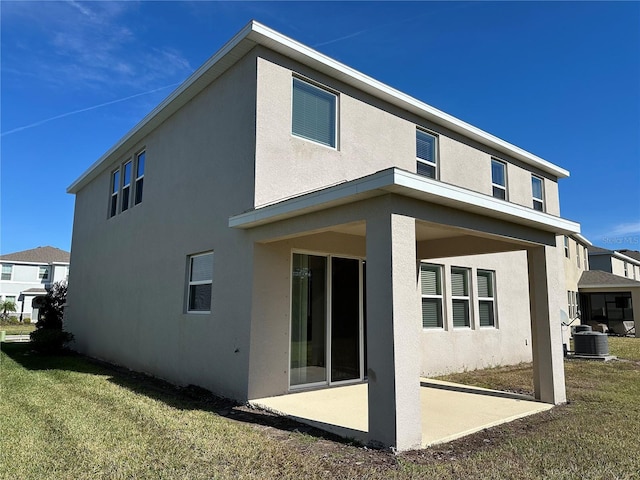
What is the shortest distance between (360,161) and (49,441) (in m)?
7.59

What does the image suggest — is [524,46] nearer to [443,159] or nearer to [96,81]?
[443,159]

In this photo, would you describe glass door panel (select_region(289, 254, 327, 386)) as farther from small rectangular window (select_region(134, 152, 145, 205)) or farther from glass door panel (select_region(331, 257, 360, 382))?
small rectangular window (select_region(134, 152, 145, 205))

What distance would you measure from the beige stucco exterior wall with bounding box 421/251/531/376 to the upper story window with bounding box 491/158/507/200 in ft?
6.59

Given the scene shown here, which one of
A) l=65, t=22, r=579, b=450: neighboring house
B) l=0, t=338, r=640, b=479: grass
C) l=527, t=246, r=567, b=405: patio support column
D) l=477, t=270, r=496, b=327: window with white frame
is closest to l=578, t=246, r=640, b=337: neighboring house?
l=65, t=22, r=579, b=450: neighboring house

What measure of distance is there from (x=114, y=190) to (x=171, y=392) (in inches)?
364

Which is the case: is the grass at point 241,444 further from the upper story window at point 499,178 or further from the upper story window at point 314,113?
the upper story window at point 499,178

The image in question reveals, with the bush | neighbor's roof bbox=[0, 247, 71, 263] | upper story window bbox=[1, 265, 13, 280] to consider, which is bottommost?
the bush

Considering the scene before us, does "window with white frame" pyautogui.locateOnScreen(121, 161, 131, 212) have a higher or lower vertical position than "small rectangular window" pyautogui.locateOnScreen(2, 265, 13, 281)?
higher

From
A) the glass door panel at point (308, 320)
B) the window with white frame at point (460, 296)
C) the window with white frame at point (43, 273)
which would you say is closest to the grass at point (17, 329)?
the window with white frame at point (43, 273)

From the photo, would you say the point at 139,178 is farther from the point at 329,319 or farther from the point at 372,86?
the point at 329,319

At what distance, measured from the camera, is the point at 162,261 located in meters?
11.0

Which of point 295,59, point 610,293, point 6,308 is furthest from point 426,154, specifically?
point 6,308

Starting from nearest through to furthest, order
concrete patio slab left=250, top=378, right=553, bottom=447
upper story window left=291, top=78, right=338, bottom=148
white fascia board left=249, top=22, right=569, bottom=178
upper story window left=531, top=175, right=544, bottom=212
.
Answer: concrete patio slab left=250, top=378, right=553, bottom=447
white fascia board left=249, top=22, right=569, bottom=178
upper story window left=291, top=78, right=338, bottom=148
upper story window left=531, top=175, right=544, bottom=212

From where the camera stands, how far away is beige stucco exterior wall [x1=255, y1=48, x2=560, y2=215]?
819cm
